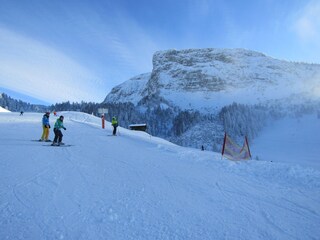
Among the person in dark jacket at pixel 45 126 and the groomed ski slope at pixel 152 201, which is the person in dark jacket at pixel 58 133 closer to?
the person in dark jacket at pixel 45 126

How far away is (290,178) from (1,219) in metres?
9.34

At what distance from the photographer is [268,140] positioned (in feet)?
288

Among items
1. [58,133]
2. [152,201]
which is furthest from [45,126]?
[152,201]

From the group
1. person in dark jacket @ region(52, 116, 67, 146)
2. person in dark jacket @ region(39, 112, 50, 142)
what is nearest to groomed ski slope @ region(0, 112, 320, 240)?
person in dark jacket @ region(52, 116, 67, 146)

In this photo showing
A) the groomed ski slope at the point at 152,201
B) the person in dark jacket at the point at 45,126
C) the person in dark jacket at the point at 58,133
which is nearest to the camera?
the groomed ski slope at the point at 152,201

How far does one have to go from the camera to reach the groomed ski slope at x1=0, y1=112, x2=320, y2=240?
500 centimetres

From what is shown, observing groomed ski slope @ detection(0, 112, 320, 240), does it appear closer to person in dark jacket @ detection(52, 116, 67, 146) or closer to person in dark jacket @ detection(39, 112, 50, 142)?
person in dark jacket @ detection(52, 116, 67, 146)

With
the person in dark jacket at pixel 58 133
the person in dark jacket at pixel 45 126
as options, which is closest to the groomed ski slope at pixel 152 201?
the person in dark jacket at pixel 58 133

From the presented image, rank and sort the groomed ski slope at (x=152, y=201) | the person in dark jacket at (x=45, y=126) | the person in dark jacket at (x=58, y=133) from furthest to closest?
Result: 1. the person in dark jacket at (x=45, y=126)
2. the person in dark jacket at (x=58, y=133)
3. the groomed ski slope at (x=152, y=201)

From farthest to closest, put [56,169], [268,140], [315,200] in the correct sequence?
[268,140], [56,169], [315,200]

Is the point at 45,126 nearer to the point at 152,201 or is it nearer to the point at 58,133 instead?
the point at 58,133

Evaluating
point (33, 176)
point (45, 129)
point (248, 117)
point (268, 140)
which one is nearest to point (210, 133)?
point (248, 117)

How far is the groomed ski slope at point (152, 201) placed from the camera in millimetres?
5000

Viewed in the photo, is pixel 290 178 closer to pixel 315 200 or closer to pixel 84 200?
pixel 315 200
